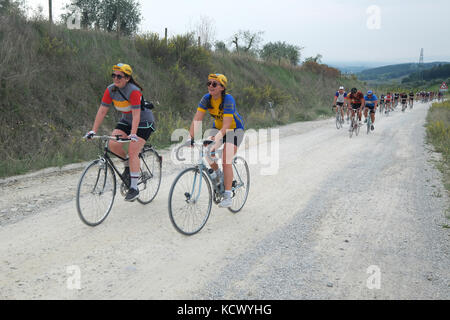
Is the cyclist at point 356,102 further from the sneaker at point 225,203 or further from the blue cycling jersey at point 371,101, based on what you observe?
the sneaker at point 225,203

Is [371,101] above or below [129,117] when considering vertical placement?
above

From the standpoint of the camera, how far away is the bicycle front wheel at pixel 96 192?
446 centimetres

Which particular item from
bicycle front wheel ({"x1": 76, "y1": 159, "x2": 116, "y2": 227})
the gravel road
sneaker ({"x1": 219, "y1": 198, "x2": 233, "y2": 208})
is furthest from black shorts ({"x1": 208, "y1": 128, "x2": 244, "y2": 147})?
bicycle front wheel ({"x1": 76, "y1": 159, "x2": 116, "y2": 227})

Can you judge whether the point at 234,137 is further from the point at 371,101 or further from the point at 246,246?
the point at 371,101

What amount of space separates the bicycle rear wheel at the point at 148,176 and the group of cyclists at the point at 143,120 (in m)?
0.35

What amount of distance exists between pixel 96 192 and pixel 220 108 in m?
2.01

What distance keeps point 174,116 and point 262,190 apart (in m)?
8.30

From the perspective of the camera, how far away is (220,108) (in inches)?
192

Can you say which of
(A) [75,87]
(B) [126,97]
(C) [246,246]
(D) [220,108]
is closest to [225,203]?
(C) [246,246]

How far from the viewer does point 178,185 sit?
4305 millimetres

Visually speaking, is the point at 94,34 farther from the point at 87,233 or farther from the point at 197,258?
the point at 197,258

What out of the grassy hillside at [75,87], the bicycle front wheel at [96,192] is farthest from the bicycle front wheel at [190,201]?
the grassy hillside at [75,87]

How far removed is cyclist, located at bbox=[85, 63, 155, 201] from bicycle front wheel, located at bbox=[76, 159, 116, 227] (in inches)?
11.7
